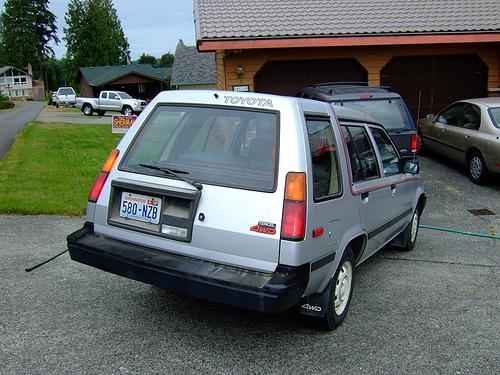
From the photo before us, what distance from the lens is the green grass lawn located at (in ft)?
24.5

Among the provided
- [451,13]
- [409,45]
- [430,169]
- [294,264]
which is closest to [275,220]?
[294,264]

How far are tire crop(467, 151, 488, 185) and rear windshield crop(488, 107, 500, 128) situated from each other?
619 mm

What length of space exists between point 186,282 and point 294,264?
707 mm

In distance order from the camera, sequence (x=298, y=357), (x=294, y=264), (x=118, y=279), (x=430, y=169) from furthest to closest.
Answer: (x=430, y=169) → (x=118, y=279) → (x=298, y=357) → (x=294, y=264)

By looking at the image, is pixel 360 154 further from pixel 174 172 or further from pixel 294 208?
pixel 174 172

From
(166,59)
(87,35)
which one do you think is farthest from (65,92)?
(166,59)

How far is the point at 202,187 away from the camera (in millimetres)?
3518

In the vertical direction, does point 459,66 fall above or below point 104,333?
above

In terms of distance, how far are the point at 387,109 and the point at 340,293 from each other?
17.2 ft

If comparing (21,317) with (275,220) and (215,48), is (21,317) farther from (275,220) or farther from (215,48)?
(215,48)

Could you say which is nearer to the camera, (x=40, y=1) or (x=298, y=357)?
(x=298, y=357)

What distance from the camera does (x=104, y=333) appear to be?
380cm

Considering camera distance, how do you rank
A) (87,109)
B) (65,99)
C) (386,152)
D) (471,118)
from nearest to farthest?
(386,152), (471,118), (87,109), (65,99)

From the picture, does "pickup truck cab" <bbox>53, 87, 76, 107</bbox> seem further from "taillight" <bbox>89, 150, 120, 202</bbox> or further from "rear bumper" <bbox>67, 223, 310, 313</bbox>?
"rear bumper" <bbox>67, 223, 310, 313</bbox>
